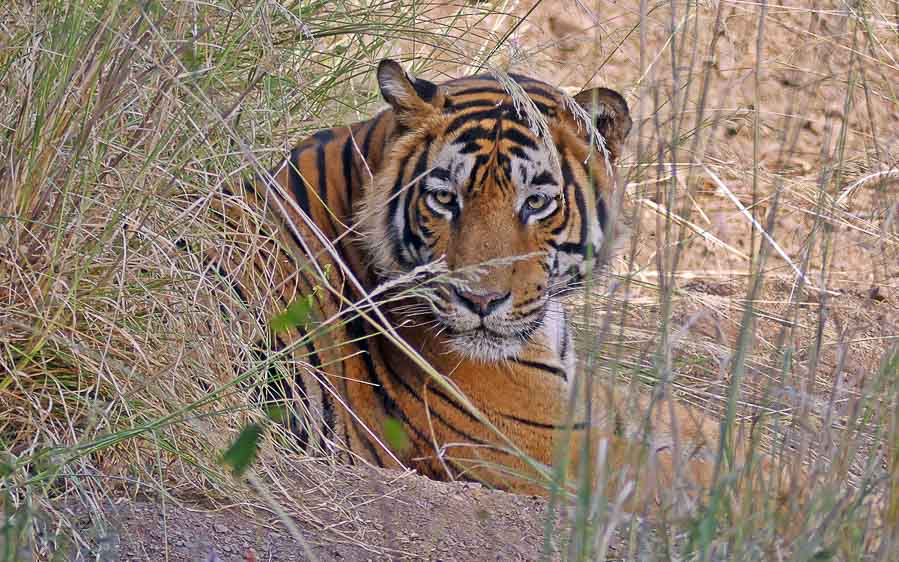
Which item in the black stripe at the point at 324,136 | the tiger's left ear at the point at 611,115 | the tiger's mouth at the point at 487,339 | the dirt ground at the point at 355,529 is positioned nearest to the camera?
the dirt ground at the point at 355,529

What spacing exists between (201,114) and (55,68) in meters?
0.39

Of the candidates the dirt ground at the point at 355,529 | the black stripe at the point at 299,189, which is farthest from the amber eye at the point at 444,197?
the dirt ground at the point at 355,529

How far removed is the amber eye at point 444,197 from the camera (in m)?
2.90

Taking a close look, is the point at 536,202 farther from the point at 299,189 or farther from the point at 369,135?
the point at 299,189

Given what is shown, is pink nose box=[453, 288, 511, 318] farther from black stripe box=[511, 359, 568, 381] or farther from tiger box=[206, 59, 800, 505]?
black stripe box=[511, 359, 568, 381]

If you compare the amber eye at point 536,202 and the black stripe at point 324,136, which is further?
the black stripe at point 324,136

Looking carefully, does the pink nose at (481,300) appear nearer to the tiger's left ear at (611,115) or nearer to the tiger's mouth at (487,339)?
the tiger's mouth at (487,339)

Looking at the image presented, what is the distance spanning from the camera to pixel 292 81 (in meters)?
3.25

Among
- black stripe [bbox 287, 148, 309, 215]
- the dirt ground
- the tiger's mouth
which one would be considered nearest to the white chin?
the tiger's mouth

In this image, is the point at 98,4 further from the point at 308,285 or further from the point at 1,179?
the point at 308,285

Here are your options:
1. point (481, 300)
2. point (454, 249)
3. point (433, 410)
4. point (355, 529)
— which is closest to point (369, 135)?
point (454, 249)

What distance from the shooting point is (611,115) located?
111 inches

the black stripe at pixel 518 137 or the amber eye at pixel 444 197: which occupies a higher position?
the black stripe at pixel 518 137

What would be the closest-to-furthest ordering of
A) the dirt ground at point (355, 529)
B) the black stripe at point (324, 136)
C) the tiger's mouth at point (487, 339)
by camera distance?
the dirt ground at point (355, 529) < the tiger's mouth at point (487, 339) < the black stripe at point (324, 136)
